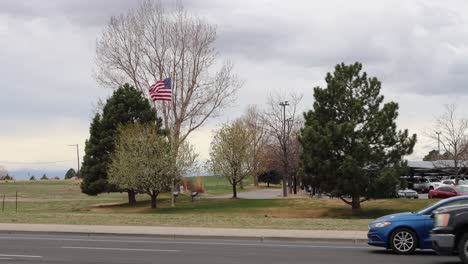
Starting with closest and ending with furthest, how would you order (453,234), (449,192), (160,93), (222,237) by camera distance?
(453,234) → (222,237) → (160,93) → (449,192)

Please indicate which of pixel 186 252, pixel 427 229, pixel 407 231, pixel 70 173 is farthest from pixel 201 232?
pixel 70 173

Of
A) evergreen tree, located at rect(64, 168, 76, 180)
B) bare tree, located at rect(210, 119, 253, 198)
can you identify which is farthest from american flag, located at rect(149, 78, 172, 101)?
evergreen tree, located at rect(64, 168, 76, 180)

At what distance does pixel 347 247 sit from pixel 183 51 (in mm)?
41837

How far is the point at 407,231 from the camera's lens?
15367 mm

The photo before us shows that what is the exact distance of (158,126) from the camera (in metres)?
54.1

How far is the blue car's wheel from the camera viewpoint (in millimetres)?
15312

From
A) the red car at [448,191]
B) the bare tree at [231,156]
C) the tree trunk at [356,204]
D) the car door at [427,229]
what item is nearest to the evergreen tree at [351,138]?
the tree trunk at [356,204]

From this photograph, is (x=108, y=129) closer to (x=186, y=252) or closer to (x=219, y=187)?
(x=186, y=252)

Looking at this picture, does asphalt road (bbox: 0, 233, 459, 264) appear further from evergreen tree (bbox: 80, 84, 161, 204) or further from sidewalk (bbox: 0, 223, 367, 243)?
evergreen tree (bbox: 80, 84, 161, 204)

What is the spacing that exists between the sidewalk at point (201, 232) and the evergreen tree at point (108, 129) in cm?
3072

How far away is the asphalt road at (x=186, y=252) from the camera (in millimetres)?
13883

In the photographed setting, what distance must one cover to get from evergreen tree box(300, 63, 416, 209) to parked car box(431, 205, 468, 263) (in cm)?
2726

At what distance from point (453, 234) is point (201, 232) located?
389 inches

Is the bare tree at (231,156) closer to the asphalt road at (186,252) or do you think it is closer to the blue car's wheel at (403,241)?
the asphalt road at (186,252)
